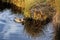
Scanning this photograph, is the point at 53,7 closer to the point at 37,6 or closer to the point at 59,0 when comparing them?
the point at 37,6

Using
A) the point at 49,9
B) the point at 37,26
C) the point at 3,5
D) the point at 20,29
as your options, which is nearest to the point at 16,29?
the point at 20,29

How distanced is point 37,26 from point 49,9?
798 millimetres

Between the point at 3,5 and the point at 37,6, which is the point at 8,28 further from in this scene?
the point at 3,5

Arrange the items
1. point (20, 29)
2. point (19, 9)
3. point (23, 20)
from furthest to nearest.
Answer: point (19, 9), point (23, 20), point (20, 29)

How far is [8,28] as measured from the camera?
23.4 ft

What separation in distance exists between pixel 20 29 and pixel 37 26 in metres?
0.53

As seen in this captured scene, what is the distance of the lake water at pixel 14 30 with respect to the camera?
21.9 ft

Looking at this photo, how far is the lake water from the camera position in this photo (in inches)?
263

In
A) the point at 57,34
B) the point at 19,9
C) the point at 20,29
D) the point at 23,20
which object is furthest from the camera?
the point at 19,9

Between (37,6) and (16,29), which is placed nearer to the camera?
(16,29)

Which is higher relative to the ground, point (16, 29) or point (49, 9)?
point (49, 9)

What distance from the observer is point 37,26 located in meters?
7.26

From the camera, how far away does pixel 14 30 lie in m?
7.05

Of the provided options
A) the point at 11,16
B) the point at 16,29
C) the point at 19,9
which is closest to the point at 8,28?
the point at 16,29
